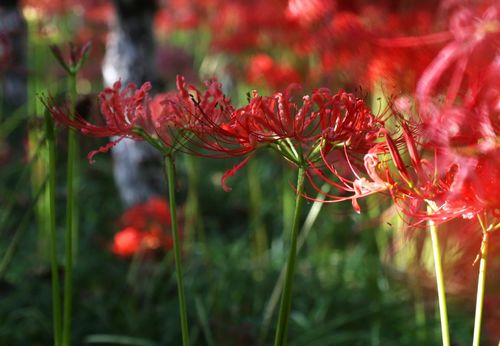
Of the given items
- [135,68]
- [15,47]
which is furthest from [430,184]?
[15,47]

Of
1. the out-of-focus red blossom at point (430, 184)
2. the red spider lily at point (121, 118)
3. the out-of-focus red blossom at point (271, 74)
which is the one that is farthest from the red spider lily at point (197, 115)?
the out-of-focus red blossom at point (271, 74)

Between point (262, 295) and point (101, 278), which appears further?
point (101, 278)

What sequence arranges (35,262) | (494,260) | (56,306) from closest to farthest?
1. (56,306)
2. (494,260)
3. (35,262)

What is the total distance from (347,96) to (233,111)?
153 millimetres

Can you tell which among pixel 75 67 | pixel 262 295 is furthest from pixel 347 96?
pixel 262 295

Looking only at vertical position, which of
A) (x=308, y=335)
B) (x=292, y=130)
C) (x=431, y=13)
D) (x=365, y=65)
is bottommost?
(x=308, y=335)

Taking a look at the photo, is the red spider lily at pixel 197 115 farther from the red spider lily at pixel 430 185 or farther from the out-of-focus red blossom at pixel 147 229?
the out-of-focus red blossom at pixel 147 229

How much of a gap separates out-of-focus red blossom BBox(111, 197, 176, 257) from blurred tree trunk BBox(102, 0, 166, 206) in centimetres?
97

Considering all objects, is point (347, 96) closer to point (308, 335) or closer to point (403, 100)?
point (403, 100)

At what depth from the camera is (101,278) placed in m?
3.05

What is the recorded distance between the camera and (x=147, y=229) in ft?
8.94

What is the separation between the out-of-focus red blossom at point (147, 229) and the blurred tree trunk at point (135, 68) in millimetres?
973

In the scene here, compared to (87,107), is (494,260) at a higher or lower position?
lower

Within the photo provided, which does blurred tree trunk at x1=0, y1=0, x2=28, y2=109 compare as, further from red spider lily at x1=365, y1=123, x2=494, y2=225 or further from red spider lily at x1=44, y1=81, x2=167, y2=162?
red spider lily at x1=365, y1=123, x2=494, y2=225
